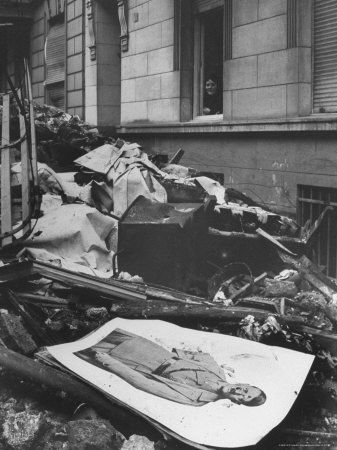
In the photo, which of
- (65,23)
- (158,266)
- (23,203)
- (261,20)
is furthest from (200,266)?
(65,23)

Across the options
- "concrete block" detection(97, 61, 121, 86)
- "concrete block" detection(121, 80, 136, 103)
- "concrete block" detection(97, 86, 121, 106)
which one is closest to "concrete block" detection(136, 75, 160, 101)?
"concrete block" detection(121, 80, 136, 103)

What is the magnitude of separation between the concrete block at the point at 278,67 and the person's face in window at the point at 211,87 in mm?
1250

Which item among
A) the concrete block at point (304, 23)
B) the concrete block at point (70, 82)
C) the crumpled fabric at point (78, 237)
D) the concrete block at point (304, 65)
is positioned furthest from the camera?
the concrete block at point (70, 82)

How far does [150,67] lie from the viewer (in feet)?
30.8

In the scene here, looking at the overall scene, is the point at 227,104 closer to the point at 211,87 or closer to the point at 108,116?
the point at 211,87

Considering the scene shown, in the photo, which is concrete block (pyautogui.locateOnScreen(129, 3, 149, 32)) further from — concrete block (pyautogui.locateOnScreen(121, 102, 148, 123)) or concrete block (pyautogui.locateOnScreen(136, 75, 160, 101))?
concrete block (pyautogui.locateOnScreen(121, 102, 148, 123))

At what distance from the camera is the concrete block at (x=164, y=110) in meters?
8.98

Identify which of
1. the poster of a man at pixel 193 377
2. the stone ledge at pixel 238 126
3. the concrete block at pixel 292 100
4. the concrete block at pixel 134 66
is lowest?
the poster of a man at pixel 193 377

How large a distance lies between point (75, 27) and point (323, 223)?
15.9ft

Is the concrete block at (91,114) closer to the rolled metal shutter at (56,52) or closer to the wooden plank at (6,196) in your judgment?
the rolled metal shutter at (56,52)

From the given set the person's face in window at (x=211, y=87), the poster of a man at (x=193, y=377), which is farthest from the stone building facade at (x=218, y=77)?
the poster of a man at (x=193, y=377)

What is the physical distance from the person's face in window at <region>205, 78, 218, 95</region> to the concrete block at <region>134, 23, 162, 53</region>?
3.76ft

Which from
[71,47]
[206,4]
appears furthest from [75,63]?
[206,4]

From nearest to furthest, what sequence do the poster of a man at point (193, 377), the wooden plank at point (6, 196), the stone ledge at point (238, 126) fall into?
the poster of a man at point (193, 377)
the wooden plank at point (6, 196)
the stone ledge at point (238, 126)
